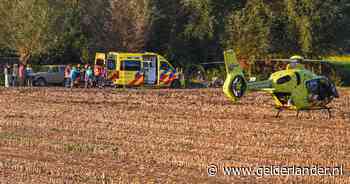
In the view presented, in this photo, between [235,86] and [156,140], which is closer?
[156,140]

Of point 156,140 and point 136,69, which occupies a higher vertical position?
point 136,69

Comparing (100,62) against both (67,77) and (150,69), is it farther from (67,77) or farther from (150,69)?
(150,69)

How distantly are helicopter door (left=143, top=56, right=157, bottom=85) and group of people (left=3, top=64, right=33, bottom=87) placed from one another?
24.7 feet

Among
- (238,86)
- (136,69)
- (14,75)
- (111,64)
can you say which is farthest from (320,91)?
(14,75)

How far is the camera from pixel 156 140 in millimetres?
17594

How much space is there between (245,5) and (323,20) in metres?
5.89

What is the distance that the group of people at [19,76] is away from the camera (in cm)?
4072

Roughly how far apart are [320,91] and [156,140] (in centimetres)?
816

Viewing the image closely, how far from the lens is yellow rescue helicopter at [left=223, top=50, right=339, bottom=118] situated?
22.9 meters

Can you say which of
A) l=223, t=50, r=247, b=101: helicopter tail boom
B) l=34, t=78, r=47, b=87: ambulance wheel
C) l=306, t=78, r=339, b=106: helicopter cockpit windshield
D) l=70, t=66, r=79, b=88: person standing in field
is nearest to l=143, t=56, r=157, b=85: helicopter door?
l=70, t=66, r=79, b=88: person standing in field

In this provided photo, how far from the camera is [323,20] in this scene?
46.9 m

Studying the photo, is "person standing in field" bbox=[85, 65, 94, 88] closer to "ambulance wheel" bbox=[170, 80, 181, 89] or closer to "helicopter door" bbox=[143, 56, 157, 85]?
"helicopter door" bbox=[143, 56, 157, 85]

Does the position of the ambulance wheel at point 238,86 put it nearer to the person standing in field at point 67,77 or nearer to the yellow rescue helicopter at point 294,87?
the yellow rescue helicopter at point 294,87

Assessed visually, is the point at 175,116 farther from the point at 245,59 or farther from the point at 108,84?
the point at 245,59
